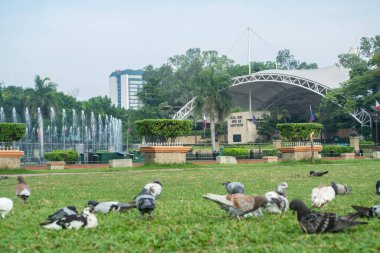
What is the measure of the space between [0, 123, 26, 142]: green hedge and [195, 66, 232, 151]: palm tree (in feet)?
109

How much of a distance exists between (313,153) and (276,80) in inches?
1934

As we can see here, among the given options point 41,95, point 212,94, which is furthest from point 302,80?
point 41,95

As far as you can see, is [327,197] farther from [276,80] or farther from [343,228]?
[276,80]

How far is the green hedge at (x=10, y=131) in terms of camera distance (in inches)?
1227

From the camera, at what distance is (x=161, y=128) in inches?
1345

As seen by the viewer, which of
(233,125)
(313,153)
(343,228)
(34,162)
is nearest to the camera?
(343,228)

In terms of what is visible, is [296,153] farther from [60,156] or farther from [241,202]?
[241,202]

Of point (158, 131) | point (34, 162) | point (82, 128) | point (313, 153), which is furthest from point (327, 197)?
point (82, 128)

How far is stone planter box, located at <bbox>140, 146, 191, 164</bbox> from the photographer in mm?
32656

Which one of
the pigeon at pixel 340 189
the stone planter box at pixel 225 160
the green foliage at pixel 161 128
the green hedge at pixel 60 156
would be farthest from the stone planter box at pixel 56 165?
the pigeon at pixel 340 189

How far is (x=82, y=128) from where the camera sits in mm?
85625

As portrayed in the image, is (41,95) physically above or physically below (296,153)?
above

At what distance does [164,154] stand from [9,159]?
335 inches

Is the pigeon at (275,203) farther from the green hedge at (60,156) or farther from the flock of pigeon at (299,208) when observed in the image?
the green hedge at (60,156)
